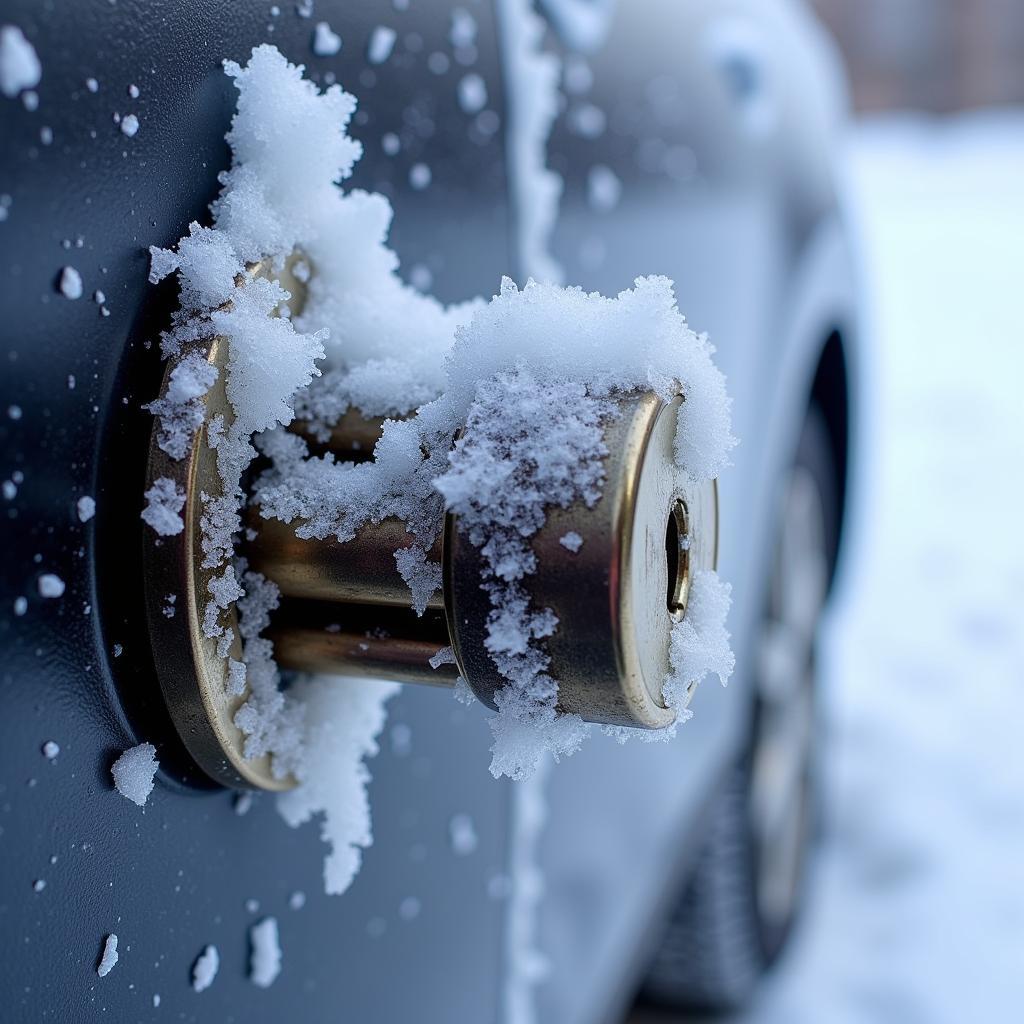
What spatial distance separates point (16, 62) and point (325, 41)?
0.20m

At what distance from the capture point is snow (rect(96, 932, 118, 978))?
0.46 metres

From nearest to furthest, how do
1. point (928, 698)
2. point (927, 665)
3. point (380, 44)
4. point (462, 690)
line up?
point (462, 690)
point (380, 44)
point (928, 698)
point (927, 665)

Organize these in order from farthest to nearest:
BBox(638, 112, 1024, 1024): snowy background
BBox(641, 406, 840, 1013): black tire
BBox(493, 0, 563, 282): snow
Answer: BBox(638, 112, 1024, 1024): snowy background
BBox(641, 406, 840, 1013): black tire
BBox(493, 0, 563, 282): snow

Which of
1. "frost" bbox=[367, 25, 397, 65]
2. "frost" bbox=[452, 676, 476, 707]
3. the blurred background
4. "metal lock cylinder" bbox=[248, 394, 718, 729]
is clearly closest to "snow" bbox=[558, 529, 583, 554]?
"metal lock cylinder" bbox=[248, 394, 718, 729]

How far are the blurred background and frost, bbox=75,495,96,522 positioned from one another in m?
1.70

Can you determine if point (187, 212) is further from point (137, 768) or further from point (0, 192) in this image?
point (137, 768)

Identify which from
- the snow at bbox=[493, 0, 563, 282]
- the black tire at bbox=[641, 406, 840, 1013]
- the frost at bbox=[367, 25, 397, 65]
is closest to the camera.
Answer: the frost at bbox=[367, 25, 397, 65]

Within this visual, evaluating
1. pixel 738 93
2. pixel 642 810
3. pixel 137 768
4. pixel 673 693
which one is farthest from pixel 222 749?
pixel 738 93

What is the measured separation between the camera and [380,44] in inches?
23.6

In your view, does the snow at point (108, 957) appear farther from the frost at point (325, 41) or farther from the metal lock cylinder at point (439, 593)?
the frost at point (325, 41)

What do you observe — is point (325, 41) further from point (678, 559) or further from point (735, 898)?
point (735, 898)

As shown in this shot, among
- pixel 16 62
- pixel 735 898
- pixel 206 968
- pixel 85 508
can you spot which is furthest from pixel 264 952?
pixel 735 898

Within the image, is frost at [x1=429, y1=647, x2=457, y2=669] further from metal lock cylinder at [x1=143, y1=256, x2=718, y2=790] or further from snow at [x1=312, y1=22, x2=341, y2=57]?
snow at [x1=312, y1=22, x2=341, y2=57]

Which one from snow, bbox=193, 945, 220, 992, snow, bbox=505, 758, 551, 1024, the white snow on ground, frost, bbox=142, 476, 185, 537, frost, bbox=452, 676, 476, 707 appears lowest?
the white snow on ground
